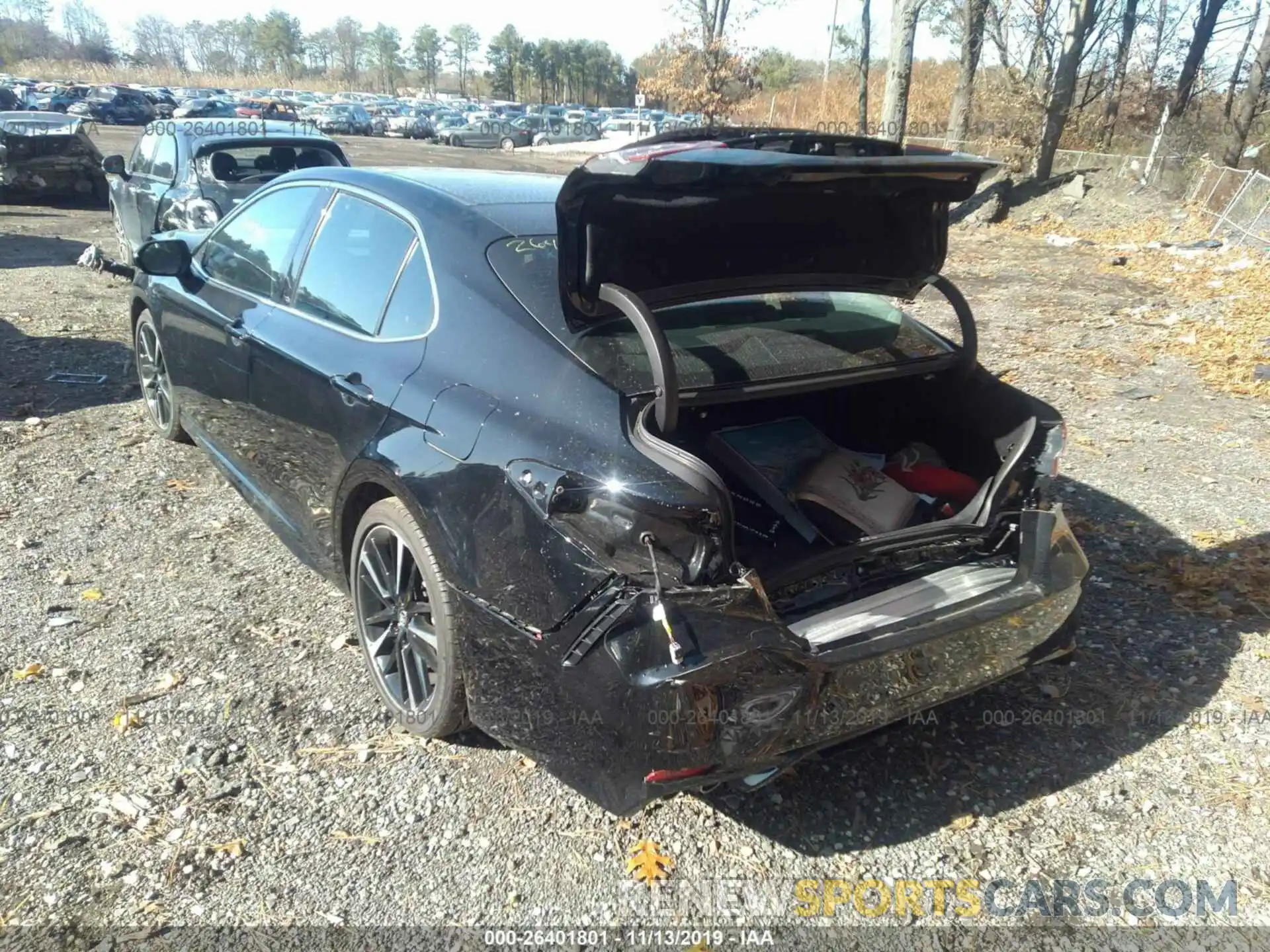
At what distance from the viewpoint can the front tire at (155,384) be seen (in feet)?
16.8

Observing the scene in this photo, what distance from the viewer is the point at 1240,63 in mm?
25188

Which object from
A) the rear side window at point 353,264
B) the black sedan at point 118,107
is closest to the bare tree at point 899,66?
the rear side window at point 353,264

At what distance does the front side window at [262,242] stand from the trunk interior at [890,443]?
1.90 metres

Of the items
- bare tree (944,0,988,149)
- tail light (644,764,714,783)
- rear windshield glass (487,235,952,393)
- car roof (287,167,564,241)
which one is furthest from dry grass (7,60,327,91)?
tail light (644,764,714,783)

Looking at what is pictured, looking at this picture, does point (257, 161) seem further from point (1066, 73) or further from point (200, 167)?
point (1066, 73)

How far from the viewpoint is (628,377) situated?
8.41 ft

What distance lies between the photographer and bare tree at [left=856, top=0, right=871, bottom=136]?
23.8 meters

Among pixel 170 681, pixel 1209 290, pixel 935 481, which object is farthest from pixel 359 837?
pixel 1209 290

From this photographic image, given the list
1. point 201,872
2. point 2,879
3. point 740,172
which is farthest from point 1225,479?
point 2,879

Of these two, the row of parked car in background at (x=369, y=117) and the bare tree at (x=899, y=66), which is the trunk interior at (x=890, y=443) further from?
the row of parked car in background at (x=369, y=117)

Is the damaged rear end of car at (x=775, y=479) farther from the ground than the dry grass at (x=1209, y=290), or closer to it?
farther from the ground

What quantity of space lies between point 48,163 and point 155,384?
41.4ft

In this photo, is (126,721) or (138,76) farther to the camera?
(138,76)

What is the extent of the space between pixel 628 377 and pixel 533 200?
3.74 ft
